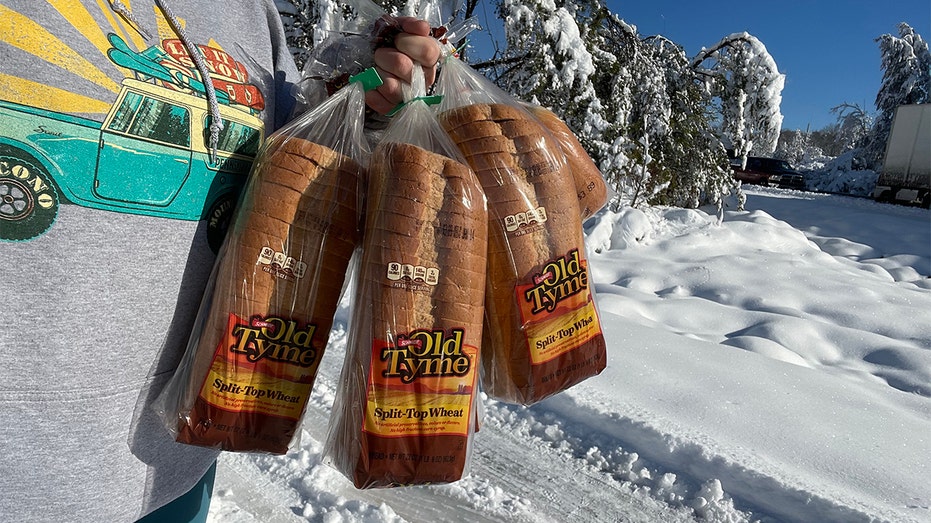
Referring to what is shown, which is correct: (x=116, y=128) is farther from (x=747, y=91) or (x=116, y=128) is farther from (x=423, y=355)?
(x=747, y=91)

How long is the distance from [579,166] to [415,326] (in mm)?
547

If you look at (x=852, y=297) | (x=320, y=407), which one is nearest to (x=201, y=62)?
(x=320, y=407)

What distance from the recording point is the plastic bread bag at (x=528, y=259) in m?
1.07

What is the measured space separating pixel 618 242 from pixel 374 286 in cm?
597

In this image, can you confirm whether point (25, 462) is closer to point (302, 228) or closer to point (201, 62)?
point (302, 228)

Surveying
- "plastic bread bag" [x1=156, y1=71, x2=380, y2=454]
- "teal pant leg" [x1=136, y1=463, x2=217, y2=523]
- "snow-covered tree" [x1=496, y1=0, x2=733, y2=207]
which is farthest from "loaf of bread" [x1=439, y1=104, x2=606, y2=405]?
"snow-covered tree" [x1=496, y1=0, x2=733, y2=207]

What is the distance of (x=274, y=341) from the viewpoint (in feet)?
3.15

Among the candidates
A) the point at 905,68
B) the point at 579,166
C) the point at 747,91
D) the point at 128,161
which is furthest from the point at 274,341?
the point at 905,68

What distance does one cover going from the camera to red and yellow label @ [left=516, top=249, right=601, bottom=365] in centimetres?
106

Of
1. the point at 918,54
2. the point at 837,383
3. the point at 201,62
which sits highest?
the point at 918,54

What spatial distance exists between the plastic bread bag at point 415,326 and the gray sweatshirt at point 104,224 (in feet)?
0.97

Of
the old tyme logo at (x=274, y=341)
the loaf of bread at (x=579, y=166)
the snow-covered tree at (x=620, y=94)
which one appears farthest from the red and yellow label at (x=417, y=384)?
the snow-covered tree at (x=620, y=94)

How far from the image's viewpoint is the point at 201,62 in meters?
0.95

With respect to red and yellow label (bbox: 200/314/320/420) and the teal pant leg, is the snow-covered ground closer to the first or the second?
the teal pant leg
